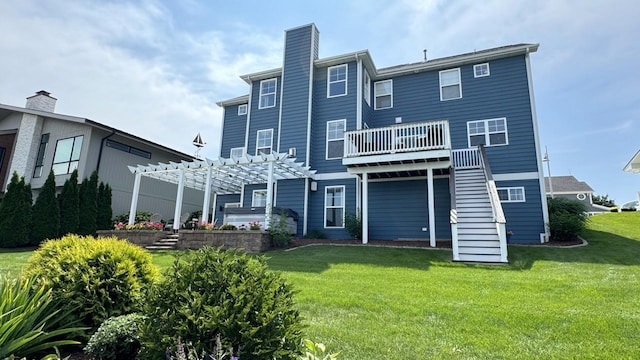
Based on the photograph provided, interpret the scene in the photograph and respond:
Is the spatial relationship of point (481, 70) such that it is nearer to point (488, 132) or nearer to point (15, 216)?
point (488, 132)

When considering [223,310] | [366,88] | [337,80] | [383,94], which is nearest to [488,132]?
[383,94]

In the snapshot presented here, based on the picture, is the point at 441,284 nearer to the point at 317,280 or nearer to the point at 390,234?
the point at 317,280

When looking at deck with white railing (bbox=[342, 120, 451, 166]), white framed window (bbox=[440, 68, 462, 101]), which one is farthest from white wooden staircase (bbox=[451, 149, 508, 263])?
white framed window (bbox=[440, 68, 462, 101])

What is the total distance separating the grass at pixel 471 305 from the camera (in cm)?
315

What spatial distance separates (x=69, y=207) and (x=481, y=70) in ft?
61.1

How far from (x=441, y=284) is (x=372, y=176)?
7.65m

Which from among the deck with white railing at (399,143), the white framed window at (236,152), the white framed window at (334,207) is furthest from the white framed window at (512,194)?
the white framed window at (236,152)

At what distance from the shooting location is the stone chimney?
56.1 ft

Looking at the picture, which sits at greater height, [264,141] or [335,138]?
[264,141]

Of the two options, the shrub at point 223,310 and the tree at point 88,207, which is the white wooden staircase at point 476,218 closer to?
the shrub at point 223,310

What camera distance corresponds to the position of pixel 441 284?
5.73m

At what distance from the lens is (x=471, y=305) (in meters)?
4.43

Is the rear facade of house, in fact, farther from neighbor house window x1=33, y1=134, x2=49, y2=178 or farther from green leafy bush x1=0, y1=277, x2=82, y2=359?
neighbor house window x1=33, y1=134, x2=49, y2=178

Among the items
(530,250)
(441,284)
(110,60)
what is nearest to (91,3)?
(110,60)
